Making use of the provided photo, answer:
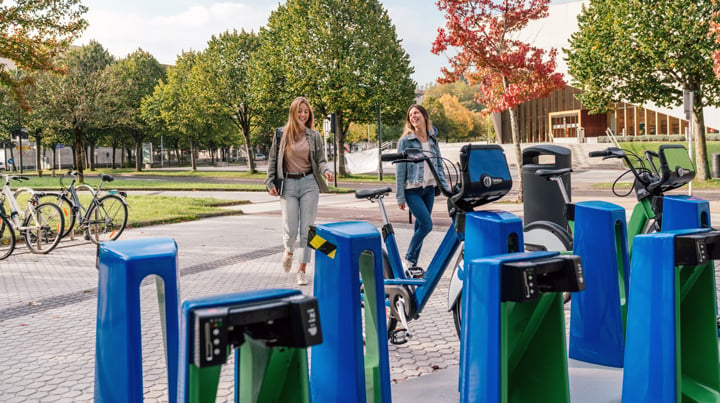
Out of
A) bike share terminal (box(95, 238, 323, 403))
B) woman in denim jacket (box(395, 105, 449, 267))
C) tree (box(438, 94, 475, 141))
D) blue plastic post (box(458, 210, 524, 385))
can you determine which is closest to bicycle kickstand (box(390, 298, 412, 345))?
woman in denim jacket (box(395, 105, 449, 267))

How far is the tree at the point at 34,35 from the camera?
14906 millimetres

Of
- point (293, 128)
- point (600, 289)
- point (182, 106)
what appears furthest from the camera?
point (182, 106)

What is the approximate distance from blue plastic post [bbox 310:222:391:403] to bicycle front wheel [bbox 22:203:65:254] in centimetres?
832

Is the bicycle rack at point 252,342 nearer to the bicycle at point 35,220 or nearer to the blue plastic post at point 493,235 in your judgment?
the blue plastic post at point 493,235

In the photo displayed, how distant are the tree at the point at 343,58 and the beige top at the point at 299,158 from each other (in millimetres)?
25547

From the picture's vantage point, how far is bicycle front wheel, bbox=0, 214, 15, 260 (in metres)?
9.43

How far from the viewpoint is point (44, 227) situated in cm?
1009

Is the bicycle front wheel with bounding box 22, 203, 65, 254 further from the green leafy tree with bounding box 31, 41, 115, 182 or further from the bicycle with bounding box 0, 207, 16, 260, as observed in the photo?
the green leafy tree with bounding box 31, 41, 115, 182

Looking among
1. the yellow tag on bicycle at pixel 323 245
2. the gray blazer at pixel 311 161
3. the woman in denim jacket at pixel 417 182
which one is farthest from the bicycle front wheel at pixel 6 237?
the yellow tag on bicycle at pixel 323 245

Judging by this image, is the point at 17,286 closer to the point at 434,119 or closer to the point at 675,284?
the point at 675,284

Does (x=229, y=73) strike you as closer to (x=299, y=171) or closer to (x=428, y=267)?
(x=299, y=171)

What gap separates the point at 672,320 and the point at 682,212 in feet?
6.42

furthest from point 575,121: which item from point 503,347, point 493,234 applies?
point 503,347

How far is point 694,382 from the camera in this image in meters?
3.03
